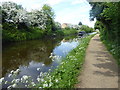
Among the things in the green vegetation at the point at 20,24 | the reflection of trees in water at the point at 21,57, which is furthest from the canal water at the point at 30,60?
the green vegetation at the point at 20,24

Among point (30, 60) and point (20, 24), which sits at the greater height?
point (20, 24)

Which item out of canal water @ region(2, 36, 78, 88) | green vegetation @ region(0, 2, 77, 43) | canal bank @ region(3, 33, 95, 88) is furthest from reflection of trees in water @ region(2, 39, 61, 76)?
green vegetation @ region(0, 2, 77, 43)

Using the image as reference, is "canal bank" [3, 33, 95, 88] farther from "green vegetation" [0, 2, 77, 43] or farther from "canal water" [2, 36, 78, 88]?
"green vegetation" [0, 2, 77, 43]

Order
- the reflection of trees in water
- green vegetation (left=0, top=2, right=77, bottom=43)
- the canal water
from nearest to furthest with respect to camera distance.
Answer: the canal water < the reflection of trees in water < green vegetation (left=0, top=2, right=77, bottom=43)

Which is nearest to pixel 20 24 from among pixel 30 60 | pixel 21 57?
pixel 21 57

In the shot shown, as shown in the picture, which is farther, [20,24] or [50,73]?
[20,24]

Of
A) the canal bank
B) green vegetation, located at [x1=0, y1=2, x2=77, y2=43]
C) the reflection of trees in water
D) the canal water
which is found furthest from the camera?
green vegetation, located at [x1=0, y1=2, x2=77, y2=43]

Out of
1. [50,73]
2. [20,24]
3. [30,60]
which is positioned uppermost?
[20,24]

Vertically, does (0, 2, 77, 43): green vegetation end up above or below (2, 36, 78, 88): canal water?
above

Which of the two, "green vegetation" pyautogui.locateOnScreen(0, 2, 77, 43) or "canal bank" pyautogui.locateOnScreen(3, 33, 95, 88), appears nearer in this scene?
"canal bank" pyautogui.locateOnScreen(3, 33, 95, 88)

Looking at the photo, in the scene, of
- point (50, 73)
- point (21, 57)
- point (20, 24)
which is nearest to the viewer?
point (50, 73)

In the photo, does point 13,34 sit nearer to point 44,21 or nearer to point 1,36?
point 1,36

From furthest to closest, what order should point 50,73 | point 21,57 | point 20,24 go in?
point 20,24, point 21,57, point 50,73

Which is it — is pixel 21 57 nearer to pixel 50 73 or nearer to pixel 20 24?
pixel 50 73
